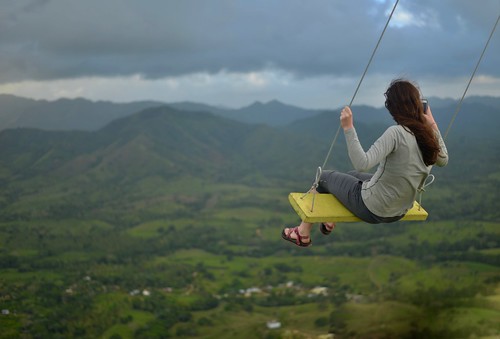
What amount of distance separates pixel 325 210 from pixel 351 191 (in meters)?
0.37

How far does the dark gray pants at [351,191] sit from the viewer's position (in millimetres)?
4922

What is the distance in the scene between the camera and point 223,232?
11781cm

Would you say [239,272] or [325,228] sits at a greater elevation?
[325,228]

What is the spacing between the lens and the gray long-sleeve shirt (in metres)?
4.14

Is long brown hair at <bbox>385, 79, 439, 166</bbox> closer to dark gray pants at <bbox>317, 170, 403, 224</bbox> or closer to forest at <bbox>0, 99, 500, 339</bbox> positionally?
dark gray pants at <bbox>317, 170, 403, 224</bbox>

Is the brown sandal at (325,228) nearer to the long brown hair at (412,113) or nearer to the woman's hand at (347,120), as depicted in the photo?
the long brown hair at (412,113)

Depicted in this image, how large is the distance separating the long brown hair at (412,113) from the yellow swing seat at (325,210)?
3.77 ft

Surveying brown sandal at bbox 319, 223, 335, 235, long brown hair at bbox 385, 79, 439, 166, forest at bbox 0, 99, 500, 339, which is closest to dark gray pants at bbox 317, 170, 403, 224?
brown sandal at bbox 319, 223, 335, 235

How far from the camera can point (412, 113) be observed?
428cm

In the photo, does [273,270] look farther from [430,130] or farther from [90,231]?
[430,130]

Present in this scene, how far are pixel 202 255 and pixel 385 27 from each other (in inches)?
3952

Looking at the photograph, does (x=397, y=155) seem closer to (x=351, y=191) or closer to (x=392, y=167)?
(x=392, y=167)

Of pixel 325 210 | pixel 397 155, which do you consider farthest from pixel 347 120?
pixel 325 210

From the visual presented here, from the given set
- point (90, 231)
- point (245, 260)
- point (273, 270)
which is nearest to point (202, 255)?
point (245, 260)
